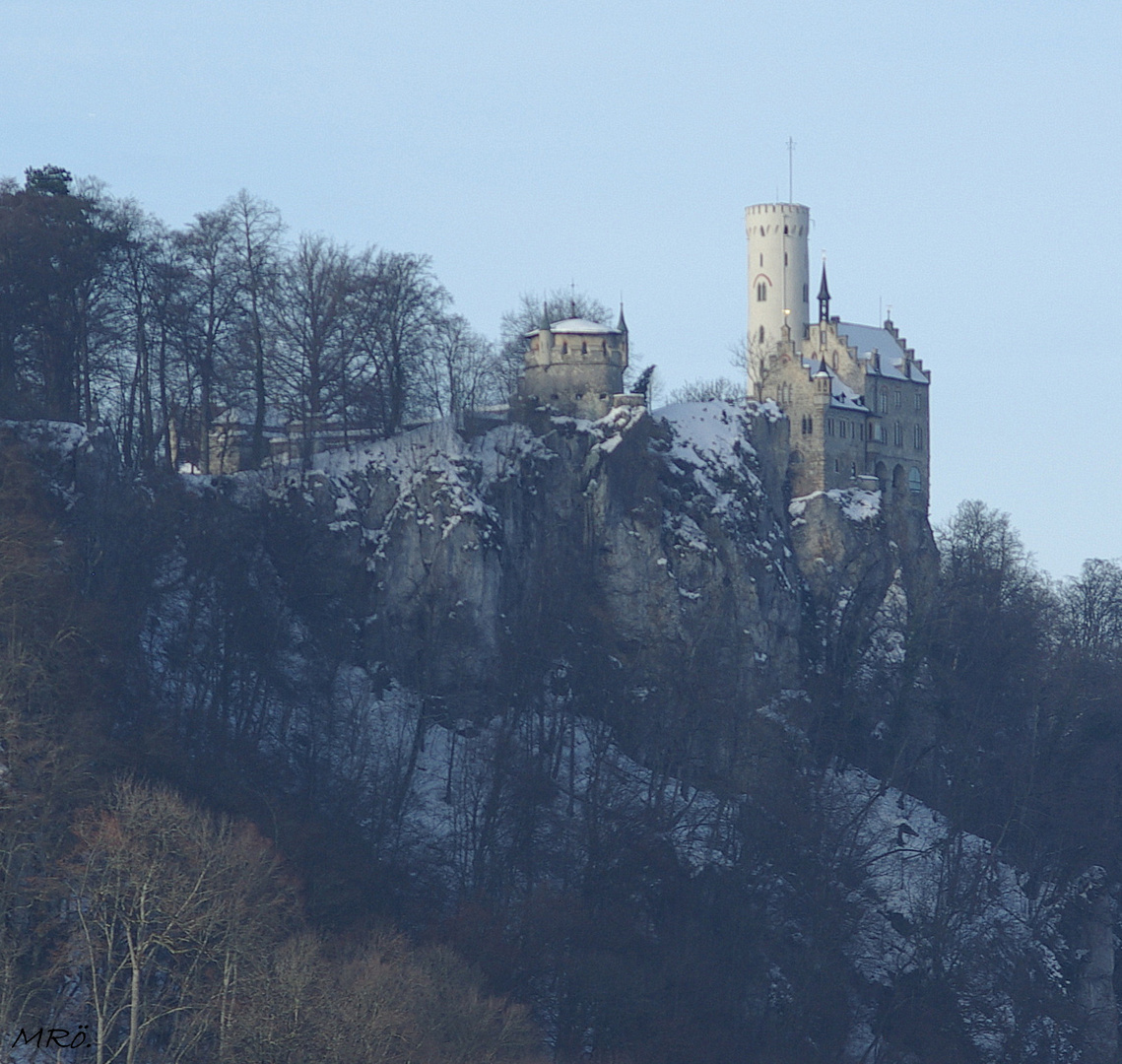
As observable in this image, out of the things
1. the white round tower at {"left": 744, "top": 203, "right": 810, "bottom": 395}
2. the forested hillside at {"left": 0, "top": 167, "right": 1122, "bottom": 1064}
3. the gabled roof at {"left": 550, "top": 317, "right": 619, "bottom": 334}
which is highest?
the white round tower at {"left": 744, "top": 203, "right": 810, "bottom": 395}

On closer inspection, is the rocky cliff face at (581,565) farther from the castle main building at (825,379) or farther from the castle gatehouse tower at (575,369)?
the castle main building at (825,379)

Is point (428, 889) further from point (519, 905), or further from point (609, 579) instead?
point (609, 579)

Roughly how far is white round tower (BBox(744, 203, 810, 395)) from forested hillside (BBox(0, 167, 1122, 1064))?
1155 cm

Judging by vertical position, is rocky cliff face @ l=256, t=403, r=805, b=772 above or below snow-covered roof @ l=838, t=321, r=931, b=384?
below

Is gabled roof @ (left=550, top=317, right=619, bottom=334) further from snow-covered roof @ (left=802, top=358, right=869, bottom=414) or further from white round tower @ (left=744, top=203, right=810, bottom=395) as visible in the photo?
white round tower @ (left=744, top=203, right=810, bottom=395)

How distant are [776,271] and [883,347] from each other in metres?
5.89

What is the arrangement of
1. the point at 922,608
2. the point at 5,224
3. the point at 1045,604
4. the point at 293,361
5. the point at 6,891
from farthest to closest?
1. the point at 1045,604
2. the point at 922,608
3. the point at 293,361
4. the point at 5,224
5. the point at 6,891

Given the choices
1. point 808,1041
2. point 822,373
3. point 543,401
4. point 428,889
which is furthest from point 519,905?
point 822,373

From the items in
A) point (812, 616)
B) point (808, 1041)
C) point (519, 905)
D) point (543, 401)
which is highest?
point (543, 401)

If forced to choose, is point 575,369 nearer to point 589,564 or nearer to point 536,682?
point 589,564

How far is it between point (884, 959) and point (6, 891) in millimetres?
39709

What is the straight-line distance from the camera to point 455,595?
86.8m

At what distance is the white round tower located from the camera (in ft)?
359

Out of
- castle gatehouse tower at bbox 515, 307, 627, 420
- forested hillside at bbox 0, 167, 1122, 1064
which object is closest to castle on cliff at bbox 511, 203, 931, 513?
castle gatehouse tower at bbox 515, 307, 627, 420
